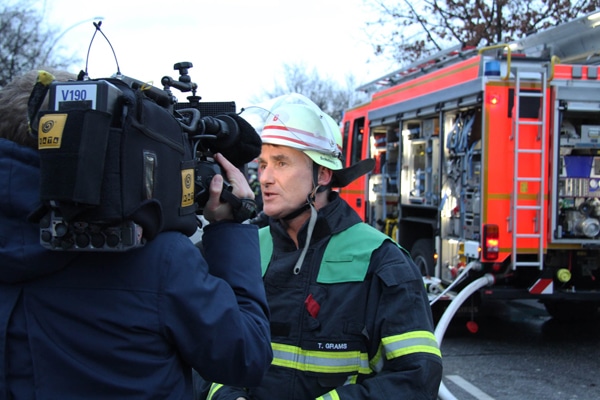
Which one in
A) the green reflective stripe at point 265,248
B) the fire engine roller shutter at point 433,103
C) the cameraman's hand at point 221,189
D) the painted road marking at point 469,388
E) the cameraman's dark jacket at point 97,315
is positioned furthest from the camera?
the fire engine roller shutter at point 433,103

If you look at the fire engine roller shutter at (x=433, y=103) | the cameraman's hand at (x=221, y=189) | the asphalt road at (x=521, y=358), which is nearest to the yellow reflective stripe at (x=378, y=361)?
the cameraman's hand at (x=221, y=189)

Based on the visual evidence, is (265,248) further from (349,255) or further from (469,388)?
(469,388)

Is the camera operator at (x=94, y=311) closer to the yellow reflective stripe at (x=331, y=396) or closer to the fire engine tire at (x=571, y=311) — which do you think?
the yellow reflective stripe at (x=331, y=396)

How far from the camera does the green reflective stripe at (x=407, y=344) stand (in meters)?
2.02

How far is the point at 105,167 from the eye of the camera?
1269mm

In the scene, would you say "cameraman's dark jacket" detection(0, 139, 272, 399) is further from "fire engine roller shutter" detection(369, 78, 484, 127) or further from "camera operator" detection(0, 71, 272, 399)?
"fire engine roller shutter" detection(369, 78, 484, 127)

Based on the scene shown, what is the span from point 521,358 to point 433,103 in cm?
300

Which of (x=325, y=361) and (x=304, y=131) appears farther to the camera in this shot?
(x=304, y=131)

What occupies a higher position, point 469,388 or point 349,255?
point 349,255

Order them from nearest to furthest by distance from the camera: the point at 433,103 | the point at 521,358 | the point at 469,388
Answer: the point at 469,388, the point at 521,358, the point at 433,103

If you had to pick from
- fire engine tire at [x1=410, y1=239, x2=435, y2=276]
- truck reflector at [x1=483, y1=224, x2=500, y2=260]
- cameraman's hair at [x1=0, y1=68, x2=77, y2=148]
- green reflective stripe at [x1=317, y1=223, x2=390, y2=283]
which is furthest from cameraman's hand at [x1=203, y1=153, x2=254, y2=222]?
fire engine tire at [x1=410, y1=239, x2=435, y2=276]

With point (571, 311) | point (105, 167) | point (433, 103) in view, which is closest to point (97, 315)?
point (105, 167)

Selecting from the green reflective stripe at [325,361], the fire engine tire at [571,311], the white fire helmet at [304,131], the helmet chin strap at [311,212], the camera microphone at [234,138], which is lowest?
the fire engine tire at [571,311]

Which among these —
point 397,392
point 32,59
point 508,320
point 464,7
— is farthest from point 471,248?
point 32,59
